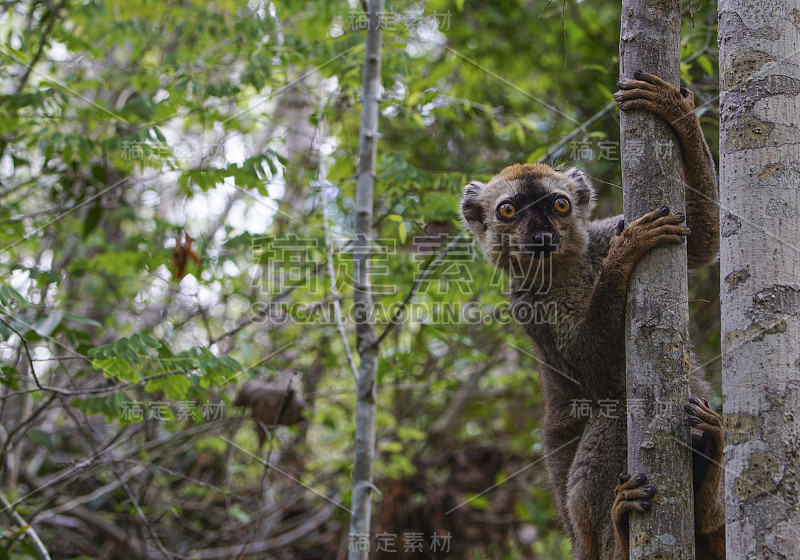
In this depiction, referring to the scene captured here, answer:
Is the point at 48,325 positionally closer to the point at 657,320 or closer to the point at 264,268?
the point at 264,268

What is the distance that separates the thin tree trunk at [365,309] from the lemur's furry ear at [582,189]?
173 cm

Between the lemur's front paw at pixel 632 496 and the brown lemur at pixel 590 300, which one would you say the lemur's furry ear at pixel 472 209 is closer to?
the brown lemur at pixel 590 300

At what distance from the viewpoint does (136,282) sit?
11102mm

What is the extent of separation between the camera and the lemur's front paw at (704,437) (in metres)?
3.47

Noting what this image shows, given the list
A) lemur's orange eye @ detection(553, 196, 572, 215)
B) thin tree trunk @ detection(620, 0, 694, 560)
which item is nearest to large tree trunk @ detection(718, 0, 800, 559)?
thin tree trunk @ detection(620, 0, 694, 560)

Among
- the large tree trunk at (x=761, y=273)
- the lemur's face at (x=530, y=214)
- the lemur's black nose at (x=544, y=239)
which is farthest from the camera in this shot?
the lemur's face at (x=530, y=214)

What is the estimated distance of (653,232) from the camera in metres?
3.59

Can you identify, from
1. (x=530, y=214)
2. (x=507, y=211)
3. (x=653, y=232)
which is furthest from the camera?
(x=507, y=211)

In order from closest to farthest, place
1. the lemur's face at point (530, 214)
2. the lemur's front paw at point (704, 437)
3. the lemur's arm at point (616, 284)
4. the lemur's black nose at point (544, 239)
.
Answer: the lemur's front paw at point (704, 437) < the lemur's arm at point (616, 284) < the lemur's black nose at point (544, 239) < the lemur's face at point (530, 214)

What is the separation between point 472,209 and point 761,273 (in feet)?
11.0

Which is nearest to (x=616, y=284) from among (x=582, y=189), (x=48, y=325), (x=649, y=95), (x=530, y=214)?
(x=649, y=95)

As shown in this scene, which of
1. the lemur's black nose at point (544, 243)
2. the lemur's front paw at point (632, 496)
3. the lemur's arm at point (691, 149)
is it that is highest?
the lemur's arm at point (691, 149)

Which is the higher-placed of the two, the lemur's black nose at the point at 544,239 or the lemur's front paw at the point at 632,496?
the lemur's black nose at the point at 544,239

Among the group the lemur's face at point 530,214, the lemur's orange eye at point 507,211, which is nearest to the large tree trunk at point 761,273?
the lemur's face at point 530,214
